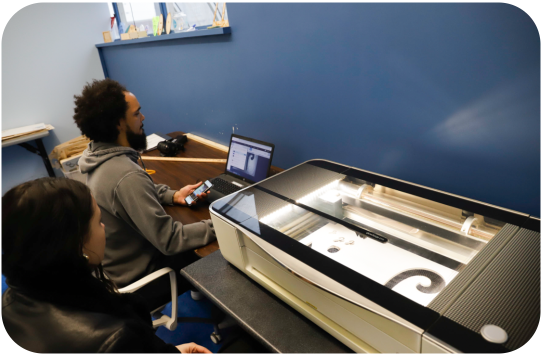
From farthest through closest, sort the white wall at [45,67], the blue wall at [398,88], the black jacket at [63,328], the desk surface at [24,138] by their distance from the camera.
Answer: the white wall at [45,67]
the desk surface at [24,138]
the blue wall at [398,88]
the black jacket at [63,328]

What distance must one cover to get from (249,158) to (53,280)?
1072 millimetres

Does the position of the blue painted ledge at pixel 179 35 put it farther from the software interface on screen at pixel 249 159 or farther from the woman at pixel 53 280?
the woman at pixel 53 280

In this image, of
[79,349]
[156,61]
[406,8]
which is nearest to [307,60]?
[406,8]

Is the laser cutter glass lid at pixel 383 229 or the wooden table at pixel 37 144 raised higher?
the laser cutter glass lid at pixel 383 229

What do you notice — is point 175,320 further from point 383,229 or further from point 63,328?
point 383,229

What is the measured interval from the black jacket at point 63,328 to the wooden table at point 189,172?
0.75m

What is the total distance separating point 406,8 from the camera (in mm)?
1149

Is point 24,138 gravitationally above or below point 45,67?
below

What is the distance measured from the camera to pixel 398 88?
126 cm

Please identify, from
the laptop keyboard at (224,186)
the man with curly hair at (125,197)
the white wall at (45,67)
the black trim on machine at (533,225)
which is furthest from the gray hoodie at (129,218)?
the white wall at (45,67)

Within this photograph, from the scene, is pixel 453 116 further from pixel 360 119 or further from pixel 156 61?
pixel 156 61

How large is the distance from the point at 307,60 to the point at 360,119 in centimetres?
37

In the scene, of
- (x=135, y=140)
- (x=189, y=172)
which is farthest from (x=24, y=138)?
(x=135, y=140)

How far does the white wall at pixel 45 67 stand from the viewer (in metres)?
3.12
